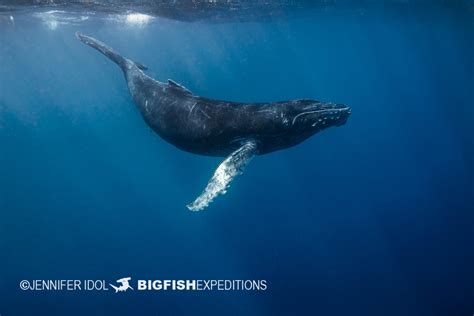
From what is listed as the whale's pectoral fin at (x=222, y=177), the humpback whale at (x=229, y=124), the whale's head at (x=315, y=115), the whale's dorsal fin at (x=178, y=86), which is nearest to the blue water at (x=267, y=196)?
the humpback whale at (x=229, y=124)

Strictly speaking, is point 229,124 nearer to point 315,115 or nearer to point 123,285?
point 315,115

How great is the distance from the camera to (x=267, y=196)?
24109mm

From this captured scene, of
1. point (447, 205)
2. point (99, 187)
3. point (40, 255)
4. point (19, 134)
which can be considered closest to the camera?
point (40, 255)

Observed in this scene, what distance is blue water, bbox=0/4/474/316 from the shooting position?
16.9m

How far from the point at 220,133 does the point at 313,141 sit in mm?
23953

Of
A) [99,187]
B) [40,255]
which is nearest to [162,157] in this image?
[99,187]

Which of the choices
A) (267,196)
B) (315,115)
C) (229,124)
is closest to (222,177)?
(229,124)

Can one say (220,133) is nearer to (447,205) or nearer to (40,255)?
(40,255)

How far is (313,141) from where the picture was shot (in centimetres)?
3128

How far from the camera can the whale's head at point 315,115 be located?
7391 millimetres

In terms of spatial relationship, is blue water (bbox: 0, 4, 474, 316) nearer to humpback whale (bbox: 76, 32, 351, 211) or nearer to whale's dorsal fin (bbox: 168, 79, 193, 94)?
humpback whale (bbox: 76, 32, 351, 211)

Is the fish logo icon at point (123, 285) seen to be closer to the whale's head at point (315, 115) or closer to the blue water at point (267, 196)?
the blue water at point (267, 196)

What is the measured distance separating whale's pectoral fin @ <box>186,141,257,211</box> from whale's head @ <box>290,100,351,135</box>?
1143 mm

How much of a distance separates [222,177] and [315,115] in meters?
2.18
